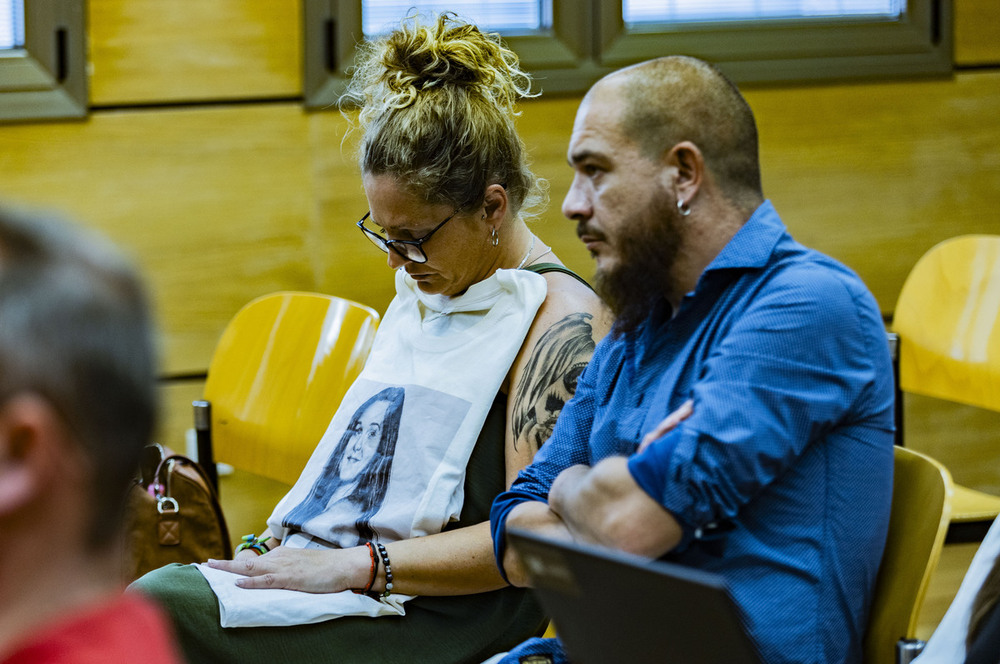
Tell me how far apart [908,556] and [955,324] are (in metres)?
1.46

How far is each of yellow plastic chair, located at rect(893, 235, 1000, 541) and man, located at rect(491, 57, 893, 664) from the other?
50.0 inches

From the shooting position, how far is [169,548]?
6.79ft

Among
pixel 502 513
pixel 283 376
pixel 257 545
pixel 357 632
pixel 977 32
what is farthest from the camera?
pixel 977 32

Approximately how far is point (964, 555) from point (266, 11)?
9.01 ft

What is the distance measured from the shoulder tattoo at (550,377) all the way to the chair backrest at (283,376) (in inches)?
24.0

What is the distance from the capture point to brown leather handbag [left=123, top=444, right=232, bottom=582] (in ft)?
6.72

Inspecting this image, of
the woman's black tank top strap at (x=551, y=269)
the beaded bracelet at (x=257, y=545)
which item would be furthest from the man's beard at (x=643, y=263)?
the beaded bracelet at (x=257, y=545)

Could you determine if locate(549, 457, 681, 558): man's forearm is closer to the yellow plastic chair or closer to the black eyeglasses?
the black eyeglasses

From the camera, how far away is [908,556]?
127 centimetres

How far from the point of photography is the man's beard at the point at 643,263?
141 centimetres

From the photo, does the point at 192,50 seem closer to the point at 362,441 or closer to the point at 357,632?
the point at 362,441

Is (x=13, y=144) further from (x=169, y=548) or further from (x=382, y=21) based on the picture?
(x=169, y=548)

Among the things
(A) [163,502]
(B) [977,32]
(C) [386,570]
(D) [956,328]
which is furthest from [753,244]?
(B) [977,32]

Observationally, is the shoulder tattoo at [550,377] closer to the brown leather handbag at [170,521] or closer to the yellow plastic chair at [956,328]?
the brown leather handbag at [170,521]
